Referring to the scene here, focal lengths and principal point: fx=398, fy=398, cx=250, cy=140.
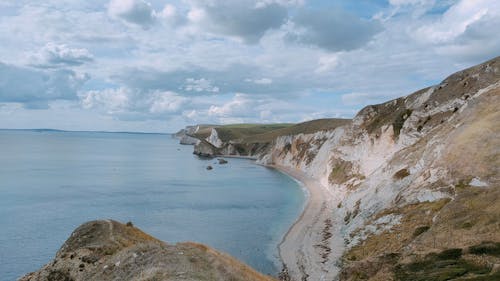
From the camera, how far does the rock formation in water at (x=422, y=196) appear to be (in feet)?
92.8

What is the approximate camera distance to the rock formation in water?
28.3 metres

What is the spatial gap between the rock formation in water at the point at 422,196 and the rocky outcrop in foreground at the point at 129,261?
11907 millimetres

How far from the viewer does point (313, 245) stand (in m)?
52.3

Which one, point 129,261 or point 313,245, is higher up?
point 129,261

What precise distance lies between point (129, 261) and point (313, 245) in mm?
33486

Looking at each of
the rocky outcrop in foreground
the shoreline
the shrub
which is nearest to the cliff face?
the shrub

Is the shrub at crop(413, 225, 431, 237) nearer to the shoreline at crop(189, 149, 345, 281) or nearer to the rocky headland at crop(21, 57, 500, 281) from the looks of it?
the rocky headland at crop(21, 57, 500, 281)

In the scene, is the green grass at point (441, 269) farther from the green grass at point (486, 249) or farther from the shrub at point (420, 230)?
the shrub at point (420, 230)

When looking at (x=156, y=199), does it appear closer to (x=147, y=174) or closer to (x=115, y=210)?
(x=115, y=210)

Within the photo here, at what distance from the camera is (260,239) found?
187 feet

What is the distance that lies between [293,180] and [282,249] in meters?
73.7

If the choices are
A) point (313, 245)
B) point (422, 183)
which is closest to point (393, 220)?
point (422, 183)

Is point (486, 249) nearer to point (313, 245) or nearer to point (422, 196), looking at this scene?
point (422, 196)

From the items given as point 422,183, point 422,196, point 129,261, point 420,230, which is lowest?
point 420,230
